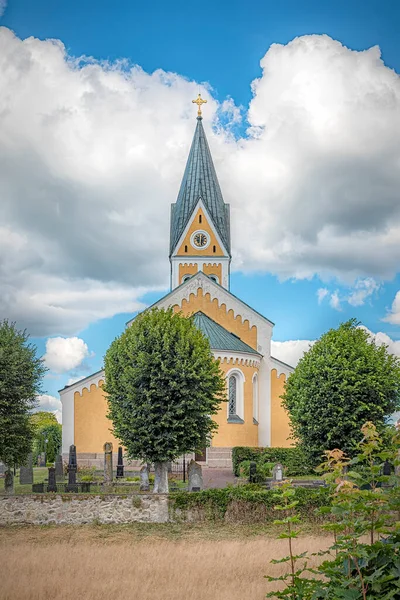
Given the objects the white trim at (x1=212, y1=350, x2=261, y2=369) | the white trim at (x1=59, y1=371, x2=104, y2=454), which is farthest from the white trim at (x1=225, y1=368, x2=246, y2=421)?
the white trim at (x1=59, y1=371, x2=104, y2=454)

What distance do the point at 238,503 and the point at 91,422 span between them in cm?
2306

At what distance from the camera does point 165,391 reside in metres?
26.6

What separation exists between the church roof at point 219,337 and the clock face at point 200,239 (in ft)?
39.5

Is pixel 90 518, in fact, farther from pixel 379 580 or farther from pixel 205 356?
pixel 379 580

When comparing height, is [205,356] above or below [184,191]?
below

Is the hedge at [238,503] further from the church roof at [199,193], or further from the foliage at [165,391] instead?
the church roof at [199,193]

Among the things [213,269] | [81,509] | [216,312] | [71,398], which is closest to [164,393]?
[81,509]

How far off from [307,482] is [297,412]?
11.4 feet

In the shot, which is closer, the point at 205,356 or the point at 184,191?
the point at 205,356

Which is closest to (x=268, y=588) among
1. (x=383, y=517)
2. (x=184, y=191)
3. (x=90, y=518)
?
(x=383, y=517)

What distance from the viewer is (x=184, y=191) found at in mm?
59125

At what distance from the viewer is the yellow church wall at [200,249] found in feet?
184

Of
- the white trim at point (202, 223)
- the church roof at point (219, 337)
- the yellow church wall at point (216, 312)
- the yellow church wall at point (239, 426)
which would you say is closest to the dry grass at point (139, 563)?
the yellow church wall at point (239, 426)

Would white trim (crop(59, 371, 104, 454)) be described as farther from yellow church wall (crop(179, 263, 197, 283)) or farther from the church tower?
yellow church wall (crop(179, 263, 197, 283))
